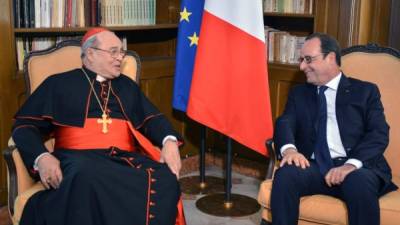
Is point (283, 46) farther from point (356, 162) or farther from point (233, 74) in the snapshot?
point (356, 162)

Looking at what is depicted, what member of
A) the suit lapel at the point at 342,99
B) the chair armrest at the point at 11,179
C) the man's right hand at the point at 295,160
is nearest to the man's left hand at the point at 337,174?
the man's right hand at the point at 295,160

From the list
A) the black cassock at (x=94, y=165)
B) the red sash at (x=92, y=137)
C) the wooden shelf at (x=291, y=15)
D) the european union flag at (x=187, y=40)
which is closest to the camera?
the black cassock at (x=94, y=165)

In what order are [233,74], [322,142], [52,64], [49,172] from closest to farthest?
[49,172] < [322,142] < [52,64] < [233,74]

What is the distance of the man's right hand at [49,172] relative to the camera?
7.73 ft

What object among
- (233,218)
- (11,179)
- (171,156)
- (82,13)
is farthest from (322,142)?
(82,13)

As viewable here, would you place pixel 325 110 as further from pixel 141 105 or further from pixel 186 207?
pixel 186 207

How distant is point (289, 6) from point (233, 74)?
2.36ft

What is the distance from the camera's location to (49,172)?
7.77 ft

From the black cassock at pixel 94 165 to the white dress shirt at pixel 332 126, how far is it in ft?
2.04

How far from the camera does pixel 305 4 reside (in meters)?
3.58

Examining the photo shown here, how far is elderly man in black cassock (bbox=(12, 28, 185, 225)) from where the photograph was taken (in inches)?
91.8

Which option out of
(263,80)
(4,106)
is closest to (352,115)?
(263,80)

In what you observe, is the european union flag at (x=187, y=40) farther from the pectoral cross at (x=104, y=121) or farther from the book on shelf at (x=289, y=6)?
the pectoral cross at (x=104, y=121)

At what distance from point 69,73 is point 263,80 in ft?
3.45
